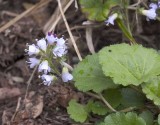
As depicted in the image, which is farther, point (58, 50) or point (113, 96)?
point (113, 96)

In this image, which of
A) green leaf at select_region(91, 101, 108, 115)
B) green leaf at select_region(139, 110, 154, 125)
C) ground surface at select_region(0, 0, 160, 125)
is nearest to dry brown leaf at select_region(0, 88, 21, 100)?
ground surface at select_region(0, 0, 160, 125)

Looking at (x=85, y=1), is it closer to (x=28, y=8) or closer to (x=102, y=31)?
(x=102, y=31)

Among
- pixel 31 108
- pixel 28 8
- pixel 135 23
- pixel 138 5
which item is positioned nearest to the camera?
pixel 31 108

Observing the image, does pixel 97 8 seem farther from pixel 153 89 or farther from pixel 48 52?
pixel 153 89

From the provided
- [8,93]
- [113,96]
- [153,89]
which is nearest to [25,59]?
[8,93]

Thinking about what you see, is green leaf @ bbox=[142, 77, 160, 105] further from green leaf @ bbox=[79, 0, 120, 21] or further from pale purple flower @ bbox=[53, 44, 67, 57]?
green leaf @ bbox=[79, 0, 120, 21]

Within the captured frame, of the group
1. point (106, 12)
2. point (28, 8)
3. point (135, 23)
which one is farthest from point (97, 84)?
point (28, 8)
